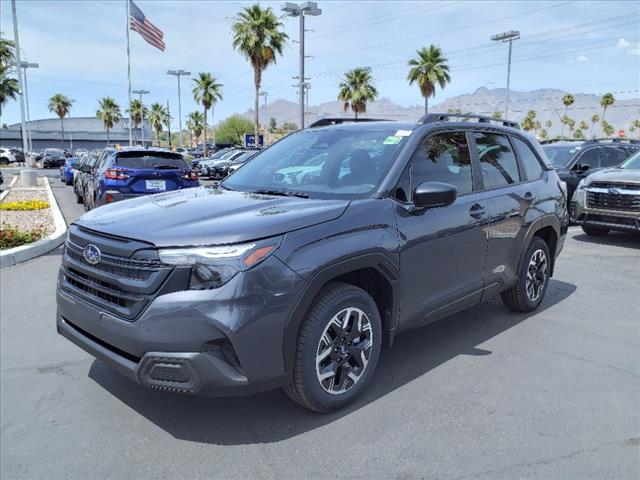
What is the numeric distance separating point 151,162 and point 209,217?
25.5ft

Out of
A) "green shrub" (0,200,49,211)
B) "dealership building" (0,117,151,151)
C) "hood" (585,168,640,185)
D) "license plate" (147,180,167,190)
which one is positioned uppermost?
"dealership building" (0,117,151,151)

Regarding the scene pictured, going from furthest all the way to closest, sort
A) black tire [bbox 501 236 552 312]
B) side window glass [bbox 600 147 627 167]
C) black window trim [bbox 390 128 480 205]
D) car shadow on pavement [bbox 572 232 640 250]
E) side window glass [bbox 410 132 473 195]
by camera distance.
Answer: side window glass [bbox 600 147 627 167], car shadow on pavement [bbox 572 232 640 250], black tire [bbox 501 236 552 312], side window glass [bbox 410 132 473 195], black window trim [bbox 390 128 480 205]

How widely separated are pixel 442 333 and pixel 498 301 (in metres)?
1.28

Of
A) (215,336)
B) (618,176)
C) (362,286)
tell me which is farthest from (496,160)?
(618,176)

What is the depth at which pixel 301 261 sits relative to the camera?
2.90m

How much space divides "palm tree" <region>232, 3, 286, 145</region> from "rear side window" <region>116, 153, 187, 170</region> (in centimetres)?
2761

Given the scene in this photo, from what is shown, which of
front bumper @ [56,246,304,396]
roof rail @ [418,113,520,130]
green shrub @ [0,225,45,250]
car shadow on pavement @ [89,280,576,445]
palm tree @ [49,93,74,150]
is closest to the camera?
front bumper @ [56,246,304,396]

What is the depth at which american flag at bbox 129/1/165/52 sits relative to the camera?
95.1 feet

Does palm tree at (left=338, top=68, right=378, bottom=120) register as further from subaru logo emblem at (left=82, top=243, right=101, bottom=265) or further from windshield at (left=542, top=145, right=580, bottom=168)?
subaru logo emblem at (left=82, top=243, right=101, bottom=265)

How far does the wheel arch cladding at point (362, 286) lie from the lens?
2896mm

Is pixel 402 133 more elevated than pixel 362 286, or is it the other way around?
pixel 402 133

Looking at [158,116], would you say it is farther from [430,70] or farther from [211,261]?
[211,261]

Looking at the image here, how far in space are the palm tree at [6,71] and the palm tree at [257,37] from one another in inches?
978

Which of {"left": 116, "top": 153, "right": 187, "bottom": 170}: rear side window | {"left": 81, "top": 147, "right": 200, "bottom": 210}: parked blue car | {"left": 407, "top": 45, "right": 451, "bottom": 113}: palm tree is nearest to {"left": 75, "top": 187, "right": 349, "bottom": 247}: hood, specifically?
{"left": 81, "top": 147, "right": 200, "bottom": 210}: parked blue car
